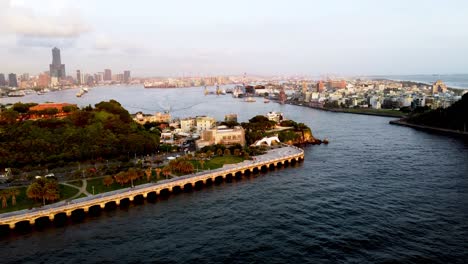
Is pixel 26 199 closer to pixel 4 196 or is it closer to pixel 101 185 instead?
pixel 4 196

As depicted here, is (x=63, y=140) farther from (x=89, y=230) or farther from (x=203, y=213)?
(x=203, y=213)

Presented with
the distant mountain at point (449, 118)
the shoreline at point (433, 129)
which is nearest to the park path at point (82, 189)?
the shoreline at point (433, 129)

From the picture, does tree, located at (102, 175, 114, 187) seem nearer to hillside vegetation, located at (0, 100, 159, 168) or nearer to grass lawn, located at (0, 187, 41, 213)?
grass lawn, located at (0, 187, 41, 213)

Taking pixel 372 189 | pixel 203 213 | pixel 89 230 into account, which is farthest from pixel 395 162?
pixel 89 230

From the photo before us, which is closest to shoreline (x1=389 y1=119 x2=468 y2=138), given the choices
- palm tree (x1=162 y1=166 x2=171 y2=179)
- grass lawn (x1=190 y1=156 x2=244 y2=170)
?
grass lawn (x1=190 y1=156 x2=244 y2=170)

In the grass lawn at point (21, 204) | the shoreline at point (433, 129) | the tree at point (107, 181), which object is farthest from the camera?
the shoreline at point (433, 129)

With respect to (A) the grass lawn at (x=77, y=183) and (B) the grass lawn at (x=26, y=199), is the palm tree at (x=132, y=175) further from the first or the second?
(B) the grass lawn at (x=26, y=199)
